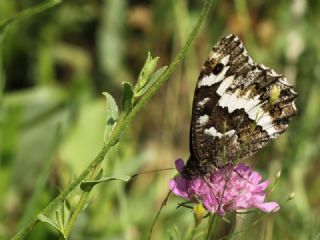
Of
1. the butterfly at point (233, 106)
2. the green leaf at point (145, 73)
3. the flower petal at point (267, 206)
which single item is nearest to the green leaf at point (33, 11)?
the green leaf at point (145, 73)

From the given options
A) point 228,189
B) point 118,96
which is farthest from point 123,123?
point 118,96

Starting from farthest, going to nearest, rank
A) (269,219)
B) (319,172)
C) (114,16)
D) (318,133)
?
(114,16) < (319,172) < (318,133) < (269,219)

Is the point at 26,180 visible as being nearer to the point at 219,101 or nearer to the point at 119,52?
the point at 119,52

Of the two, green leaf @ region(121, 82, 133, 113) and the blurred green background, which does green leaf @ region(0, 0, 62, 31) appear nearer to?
green leaf @ region(121, 82, 133, 113)

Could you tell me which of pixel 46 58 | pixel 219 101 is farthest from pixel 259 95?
pixel 46 58

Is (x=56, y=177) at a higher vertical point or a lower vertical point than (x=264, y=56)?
lower

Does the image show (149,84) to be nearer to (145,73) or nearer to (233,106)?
(145,73)
